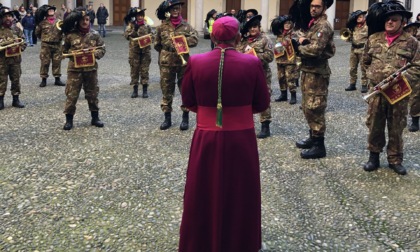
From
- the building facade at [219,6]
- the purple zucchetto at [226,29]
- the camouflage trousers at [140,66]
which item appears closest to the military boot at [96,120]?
the camouflage trousers at [140,66]

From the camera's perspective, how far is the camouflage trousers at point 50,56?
1118 cm

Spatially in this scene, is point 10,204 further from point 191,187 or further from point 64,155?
point 191,187

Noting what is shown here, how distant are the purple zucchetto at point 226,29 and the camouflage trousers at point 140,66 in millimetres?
7030

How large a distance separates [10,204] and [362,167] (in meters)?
3.95

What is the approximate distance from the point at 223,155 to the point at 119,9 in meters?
31.6

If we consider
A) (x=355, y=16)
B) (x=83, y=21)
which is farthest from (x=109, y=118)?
(x=355, y=16)

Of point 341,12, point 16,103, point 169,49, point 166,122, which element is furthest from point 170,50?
point 341,12

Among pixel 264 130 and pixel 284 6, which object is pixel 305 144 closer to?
pixel 264 130

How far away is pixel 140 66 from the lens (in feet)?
34.2

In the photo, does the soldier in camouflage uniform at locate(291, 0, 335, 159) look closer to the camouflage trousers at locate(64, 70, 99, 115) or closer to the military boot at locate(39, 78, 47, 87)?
the camouflage trousers at locate(64, 70, 99, 115)

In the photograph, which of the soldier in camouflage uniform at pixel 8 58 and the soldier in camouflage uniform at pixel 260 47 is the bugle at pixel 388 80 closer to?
the soldier in camouflage uniform at pixel 260 47

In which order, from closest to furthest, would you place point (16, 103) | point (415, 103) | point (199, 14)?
point (415, 103)
point (16, 103)
point (199, 14)

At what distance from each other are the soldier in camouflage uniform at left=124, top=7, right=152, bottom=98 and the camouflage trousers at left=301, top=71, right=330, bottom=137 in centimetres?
Result: 490

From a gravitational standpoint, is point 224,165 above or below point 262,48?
below
